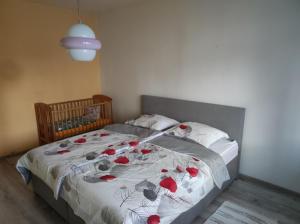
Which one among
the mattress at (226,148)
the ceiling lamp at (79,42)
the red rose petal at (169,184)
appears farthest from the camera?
the mattress at (226,148)

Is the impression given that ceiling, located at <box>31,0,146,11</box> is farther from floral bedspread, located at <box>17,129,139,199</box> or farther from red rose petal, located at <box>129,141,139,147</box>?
red rose petal, located at <box>129,141,139,147</box>

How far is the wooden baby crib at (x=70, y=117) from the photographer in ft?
11.1

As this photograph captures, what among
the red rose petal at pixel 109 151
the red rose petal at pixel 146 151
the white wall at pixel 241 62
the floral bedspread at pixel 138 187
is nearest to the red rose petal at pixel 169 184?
the floral bedspread at pixel 138 187

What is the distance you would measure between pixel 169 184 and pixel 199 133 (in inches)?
40.5

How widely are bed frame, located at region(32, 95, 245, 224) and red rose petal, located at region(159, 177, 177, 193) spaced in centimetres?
25

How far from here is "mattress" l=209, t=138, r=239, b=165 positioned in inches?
93.7

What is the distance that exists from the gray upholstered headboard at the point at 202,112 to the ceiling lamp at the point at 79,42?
1632mm

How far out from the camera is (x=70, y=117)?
3828 millimetres

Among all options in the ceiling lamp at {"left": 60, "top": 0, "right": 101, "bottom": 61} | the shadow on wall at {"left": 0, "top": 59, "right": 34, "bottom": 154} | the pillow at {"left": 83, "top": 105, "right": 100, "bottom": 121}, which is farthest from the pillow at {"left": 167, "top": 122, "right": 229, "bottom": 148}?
the shadow on wall at {"left": 0, "top": 59, "right": 34, "bottom": 154}

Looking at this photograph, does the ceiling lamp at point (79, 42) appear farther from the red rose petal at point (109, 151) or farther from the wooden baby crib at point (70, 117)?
the wooden baby crib at point (70, 117)

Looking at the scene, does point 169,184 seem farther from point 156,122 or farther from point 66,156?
point 156,122

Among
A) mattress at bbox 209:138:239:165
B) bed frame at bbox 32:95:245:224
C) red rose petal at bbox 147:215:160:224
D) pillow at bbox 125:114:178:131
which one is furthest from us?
pillow at bbox 125:114:178:131

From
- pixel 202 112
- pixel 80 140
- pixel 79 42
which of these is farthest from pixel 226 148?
pixel 79 42

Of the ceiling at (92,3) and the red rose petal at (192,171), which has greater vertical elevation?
the ceiling at (92,3)
